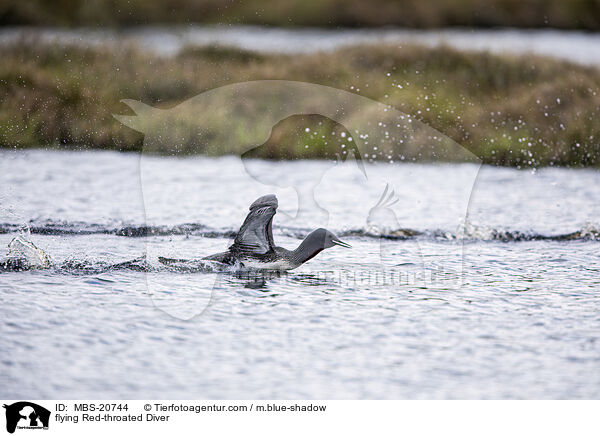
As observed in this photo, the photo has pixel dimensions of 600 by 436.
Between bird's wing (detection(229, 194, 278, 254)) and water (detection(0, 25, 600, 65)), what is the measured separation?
1011 cm

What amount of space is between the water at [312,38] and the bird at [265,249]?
10.0m

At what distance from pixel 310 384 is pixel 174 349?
116 centimetres

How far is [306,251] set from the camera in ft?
29.2

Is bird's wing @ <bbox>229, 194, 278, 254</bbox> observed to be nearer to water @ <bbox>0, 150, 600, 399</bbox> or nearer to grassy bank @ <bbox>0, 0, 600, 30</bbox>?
water @ <bbox>0, 150, 600, 399</bbox>

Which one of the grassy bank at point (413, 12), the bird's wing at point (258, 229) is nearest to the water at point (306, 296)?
the bird's wing at point (258, 229)

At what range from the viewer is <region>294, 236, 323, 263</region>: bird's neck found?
8867 mm

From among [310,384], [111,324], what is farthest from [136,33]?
[310,384]

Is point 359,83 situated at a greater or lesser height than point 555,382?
greater

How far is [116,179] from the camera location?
13.4 m

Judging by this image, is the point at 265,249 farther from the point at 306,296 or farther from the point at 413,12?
the point at 413,12

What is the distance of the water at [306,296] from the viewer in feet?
21.4
